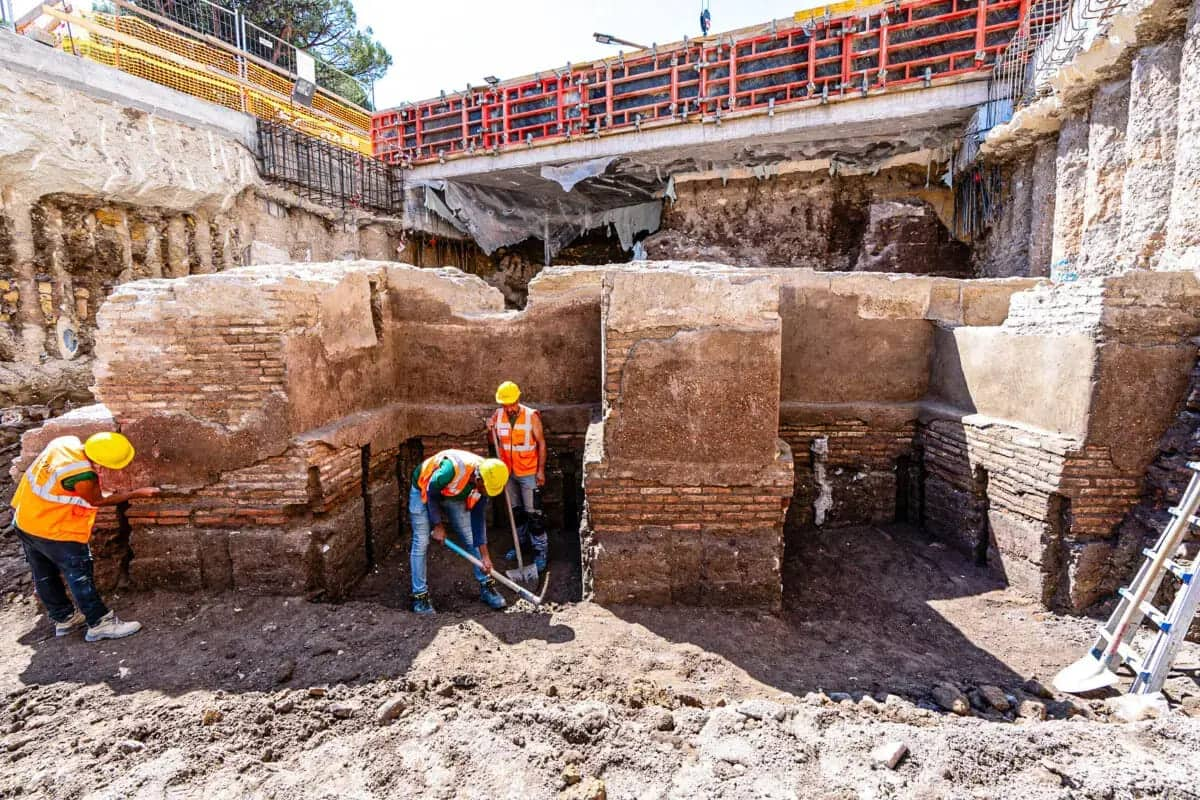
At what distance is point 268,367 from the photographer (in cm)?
359

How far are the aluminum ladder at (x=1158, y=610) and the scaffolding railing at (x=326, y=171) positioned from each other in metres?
14.2

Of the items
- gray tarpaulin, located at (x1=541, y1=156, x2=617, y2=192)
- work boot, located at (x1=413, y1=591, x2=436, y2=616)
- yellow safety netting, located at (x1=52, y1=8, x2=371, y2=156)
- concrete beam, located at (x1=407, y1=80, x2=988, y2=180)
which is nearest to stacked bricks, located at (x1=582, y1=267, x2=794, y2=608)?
work boot, located at (x1=413, y1=591, x2=436, y2=616)

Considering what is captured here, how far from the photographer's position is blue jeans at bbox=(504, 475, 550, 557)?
14.8 feet

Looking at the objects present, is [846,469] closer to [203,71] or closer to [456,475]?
[456,475]

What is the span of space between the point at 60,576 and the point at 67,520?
0.45 meters

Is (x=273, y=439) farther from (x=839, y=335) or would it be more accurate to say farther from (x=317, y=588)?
(x=839, y=335)

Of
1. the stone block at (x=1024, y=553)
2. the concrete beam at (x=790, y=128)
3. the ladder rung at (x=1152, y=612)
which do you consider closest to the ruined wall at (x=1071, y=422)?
the stone block at (x=1024, y=553)

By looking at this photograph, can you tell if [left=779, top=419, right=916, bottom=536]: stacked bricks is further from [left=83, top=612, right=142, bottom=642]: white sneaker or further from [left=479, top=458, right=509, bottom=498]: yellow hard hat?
[left=83, top=612, right=142, bottom=642]: white sneaker

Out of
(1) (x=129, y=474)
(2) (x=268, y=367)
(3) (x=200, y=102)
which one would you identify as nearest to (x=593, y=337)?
(2) (x=268, y=367)

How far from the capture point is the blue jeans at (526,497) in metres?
4.50

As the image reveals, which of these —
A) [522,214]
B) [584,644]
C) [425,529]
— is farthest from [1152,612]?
[522,214]

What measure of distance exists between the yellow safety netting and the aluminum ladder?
14662 mm

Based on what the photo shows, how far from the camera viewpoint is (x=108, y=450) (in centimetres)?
330

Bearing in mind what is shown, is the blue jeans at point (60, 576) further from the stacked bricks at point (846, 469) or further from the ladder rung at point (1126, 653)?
the ladder rung at point (1126, 653)
